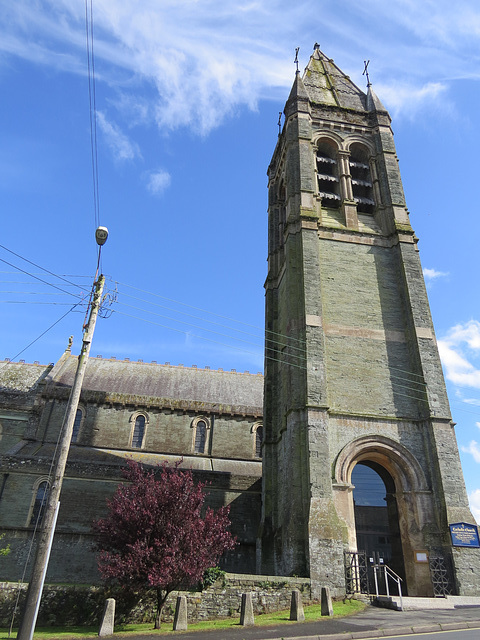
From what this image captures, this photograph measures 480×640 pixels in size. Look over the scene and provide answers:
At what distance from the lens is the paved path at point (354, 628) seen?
9610 millimetres

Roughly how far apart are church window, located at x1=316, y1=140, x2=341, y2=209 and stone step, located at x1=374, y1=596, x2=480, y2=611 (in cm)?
1904

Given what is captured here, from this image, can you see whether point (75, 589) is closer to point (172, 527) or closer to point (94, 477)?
point (172, 527)

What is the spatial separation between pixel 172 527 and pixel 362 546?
9183 millimetres

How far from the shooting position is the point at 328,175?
26266 millimetres

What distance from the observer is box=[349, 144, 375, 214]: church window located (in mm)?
25812

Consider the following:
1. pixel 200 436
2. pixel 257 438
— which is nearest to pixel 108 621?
pixel 200 436

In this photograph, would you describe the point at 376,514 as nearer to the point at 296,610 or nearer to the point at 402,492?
the point at 402,492

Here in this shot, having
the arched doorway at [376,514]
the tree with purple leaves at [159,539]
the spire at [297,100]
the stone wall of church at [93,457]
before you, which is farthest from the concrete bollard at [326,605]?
the spire at [297,100]

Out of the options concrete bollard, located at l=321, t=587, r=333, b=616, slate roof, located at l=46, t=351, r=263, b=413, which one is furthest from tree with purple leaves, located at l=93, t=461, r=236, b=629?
slate roof, located at l=46, t=351, r=263, b=413

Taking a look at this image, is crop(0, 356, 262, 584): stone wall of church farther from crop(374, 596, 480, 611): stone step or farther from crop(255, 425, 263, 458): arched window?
crop(374, 596, 480, 611): stone step

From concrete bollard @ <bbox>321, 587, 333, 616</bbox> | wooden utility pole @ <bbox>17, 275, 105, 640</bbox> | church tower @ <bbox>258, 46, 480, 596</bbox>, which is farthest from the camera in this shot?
church tower @ <bbox>258, 46, 480, 596</bbox>

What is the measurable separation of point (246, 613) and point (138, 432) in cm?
1874

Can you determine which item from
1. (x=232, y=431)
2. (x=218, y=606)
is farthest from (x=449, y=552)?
(x=232, y=431)

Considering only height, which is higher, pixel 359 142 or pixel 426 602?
pixel 359 142
